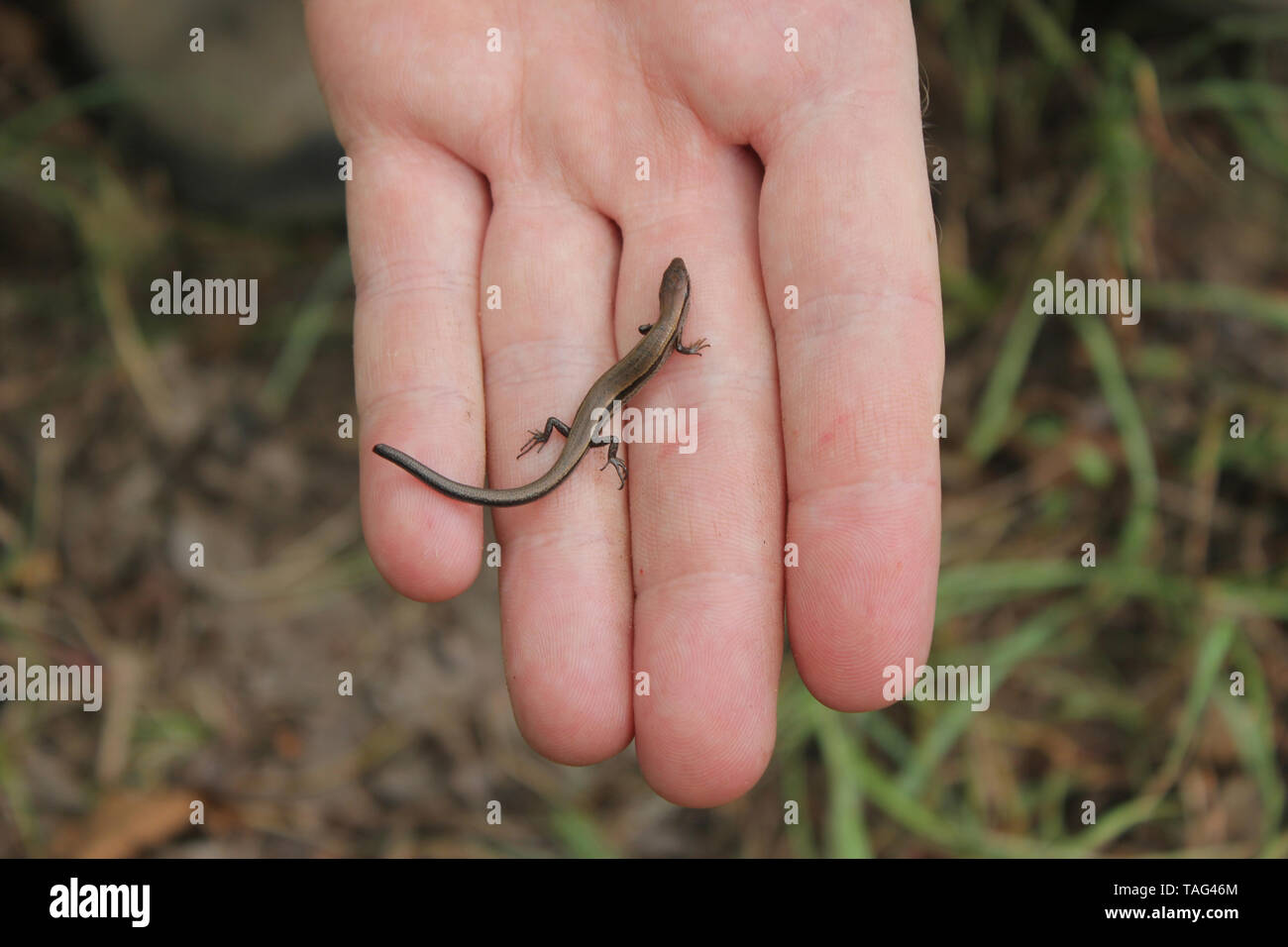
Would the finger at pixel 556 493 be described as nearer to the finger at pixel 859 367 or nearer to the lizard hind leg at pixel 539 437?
the lizard hind leg at pixel 539 437

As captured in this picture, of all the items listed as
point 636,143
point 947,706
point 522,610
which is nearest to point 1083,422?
point 947,706

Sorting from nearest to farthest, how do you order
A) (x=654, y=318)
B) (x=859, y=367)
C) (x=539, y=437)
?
(x=859, y=367) → (x=539, y=437) → (x=654, y=318)

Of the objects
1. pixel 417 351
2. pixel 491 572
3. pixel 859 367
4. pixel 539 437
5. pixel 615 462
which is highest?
pixel 417 351

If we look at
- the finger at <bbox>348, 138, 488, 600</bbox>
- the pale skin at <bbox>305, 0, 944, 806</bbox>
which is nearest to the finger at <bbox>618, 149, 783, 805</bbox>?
the pale skin at <bbox>305, 0, 944, 806</bbox>

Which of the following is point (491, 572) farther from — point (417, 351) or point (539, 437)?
point (417, 351)

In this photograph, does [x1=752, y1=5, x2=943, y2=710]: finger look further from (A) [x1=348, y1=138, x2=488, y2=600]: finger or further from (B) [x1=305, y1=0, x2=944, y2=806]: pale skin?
(A) [x1=348, y1=138, x2=488, y2=600]: finger

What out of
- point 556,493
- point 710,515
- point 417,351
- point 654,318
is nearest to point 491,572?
point 556,493
